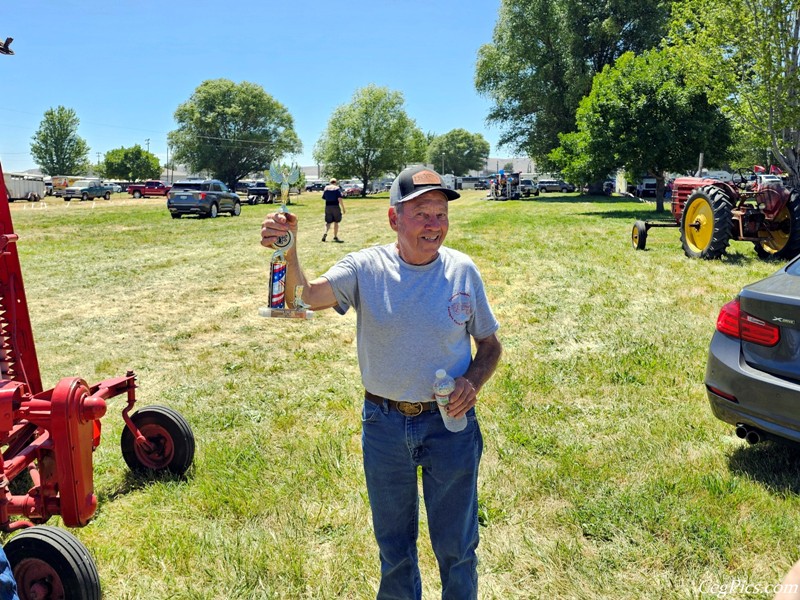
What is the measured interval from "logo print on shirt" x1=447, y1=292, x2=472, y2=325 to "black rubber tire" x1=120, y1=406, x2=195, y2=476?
238 centimetres

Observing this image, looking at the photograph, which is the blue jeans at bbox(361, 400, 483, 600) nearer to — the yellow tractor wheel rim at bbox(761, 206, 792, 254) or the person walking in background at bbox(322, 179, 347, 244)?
the yellow tractor wheel rim at bbox(761, 206, 792, 254)

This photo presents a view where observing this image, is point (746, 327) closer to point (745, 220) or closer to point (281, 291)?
point (281, 291)

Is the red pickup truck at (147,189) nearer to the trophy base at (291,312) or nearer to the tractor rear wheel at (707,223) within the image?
the tractor rear wheel at (707,223)

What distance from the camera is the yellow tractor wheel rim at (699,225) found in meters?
11.8

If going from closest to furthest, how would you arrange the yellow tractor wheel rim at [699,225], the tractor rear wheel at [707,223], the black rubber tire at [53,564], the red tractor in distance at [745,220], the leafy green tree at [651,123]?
the black rubber tire at [53,564] → the red tractor in distance at [745,220] → the tractor rear wheel at [707,223] → the yellow tractor wheel rim at [699,225] → the leafy green tree at [651,123]

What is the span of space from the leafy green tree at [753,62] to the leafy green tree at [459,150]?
109463mm

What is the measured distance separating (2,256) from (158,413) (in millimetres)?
1318

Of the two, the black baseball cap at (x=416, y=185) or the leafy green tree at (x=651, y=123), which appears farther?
the leafy green tree at (x=651, y=123)

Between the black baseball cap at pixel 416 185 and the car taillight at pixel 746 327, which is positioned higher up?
the black baseball cap at pixel 416 185


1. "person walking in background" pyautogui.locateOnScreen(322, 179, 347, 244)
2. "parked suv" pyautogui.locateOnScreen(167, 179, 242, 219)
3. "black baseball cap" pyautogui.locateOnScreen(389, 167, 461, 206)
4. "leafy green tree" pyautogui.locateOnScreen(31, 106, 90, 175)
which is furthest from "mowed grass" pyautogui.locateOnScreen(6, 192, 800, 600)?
"leafy green tree" pyautogui.locateOnScreen(31, 106, 90, 175)

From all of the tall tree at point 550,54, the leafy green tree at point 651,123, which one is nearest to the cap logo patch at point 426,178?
the leafy green tree at point 651,123

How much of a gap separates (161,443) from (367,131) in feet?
211

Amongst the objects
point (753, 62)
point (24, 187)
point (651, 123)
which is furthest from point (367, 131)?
point (753, 62)

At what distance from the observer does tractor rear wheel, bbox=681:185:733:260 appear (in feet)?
36.4
